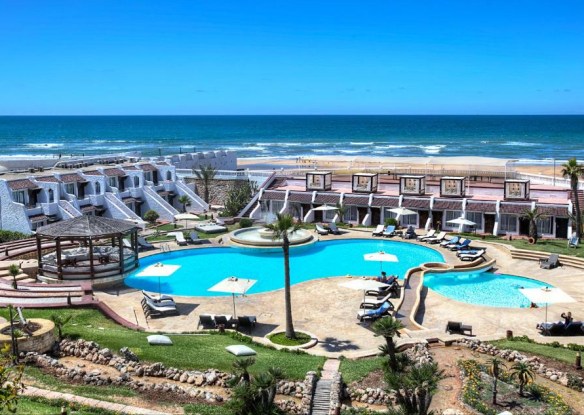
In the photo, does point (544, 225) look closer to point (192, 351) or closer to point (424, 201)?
point (424, 201)

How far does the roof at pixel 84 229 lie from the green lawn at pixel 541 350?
60.3 ft

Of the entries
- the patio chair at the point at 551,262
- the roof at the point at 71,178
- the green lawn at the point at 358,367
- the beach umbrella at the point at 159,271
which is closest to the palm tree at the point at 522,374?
the green lawn at the point at 358,367

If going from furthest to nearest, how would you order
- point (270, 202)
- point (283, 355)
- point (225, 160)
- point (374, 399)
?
point (225, 160), point (270, 202), point (283, 355), point (374, 399)

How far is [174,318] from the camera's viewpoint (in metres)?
24.2

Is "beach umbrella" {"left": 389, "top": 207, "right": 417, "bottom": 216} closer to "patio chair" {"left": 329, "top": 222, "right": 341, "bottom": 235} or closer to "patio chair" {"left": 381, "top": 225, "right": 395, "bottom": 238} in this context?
"patio chair" {"left": 381, "top": 225, "right": 395, "bottom": 238}

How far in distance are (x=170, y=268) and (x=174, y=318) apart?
3.64 metres

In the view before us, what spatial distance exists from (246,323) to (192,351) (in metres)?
→ 4.25

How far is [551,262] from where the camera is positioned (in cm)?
3180

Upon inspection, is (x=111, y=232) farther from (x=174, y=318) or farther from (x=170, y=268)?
(x=174, y=318)

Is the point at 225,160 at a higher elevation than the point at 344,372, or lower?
higher

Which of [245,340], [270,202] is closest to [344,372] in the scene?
[245,340]

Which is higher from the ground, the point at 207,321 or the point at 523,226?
the point at 523,226

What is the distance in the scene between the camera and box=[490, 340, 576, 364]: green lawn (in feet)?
59.8

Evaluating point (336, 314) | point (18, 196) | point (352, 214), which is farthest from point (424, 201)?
point (18, 196)
